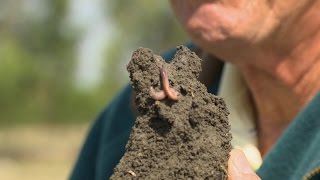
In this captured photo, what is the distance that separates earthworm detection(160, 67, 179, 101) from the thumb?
0.14 metres

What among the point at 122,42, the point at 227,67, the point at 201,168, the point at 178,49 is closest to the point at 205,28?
the point at 227,67

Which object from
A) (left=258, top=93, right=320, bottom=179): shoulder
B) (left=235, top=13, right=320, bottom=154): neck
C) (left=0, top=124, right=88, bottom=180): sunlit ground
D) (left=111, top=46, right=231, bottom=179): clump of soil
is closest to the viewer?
(left=111, top=46, right=231, bottom=179): clump of soil

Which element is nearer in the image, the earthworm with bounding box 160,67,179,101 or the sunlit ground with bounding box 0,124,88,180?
the earthworm with bounding box 160,67,179,101

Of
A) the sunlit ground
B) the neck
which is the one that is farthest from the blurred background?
the neck

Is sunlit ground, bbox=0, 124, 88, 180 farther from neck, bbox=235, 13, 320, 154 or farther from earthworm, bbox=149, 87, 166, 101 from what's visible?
earthworm, bbox=149, 87, 166, 101

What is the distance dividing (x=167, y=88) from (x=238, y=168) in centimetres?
18

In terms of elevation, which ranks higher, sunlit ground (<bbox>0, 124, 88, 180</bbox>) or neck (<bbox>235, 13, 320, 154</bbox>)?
sunlit ground (<bbox>0, 124, 88, 180</bbox>)

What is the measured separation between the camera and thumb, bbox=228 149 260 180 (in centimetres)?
129

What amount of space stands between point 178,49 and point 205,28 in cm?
94

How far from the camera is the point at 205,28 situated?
2.27 m

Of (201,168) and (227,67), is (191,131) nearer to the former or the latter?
(201,168)

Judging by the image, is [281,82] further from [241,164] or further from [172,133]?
[172,133]

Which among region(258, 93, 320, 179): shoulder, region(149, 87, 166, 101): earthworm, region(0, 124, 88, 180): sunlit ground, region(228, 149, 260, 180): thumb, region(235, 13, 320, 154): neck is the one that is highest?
region(0, 124, 88, 180): sunlit ground

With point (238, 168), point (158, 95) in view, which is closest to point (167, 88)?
point (158, 95)
